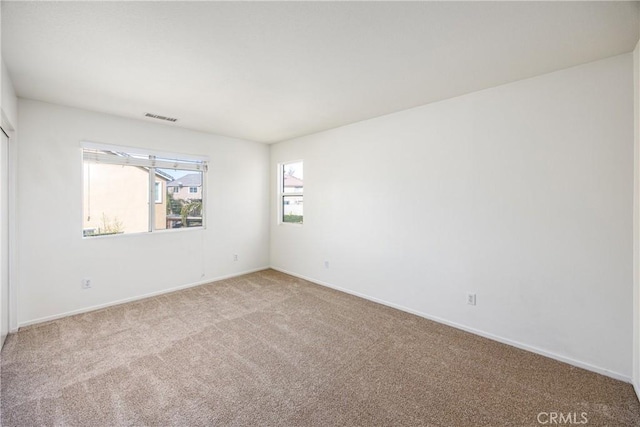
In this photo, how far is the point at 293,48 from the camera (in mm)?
2033

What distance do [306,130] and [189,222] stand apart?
7.72 feet

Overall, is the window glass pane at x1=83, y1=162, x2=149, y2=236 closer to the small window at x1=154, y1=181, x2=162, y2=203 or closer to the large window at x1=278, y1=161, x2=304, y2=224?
the small window at x1=154, y1=181, x2=162, y2=203

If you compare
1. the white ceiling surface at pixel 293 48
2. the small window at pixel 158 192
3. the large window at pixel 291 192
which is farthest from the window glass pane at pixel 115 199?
the large window at pixel 291 192

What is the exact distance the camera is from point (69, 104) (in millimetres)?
3180

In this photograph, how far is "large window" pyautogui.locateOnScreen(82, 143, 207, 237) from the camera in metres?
3.50

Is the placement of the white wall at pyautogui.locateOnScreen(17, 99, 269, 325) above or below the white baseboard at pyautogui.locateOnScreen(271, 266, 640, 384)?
above

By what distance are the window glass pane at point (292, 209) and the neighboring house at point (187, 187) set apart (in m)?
1.52


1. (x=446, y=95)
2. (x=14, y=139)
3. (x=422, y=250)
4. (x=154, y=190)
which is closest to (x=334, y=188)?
(x=422, y=250)

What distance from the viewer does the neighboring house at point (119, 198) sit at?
3.49 metres

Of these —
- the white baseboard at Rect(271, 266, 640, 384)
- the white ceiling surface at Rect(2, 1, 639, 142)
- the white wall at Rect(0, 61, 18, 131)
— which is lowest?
the white baseboard at Rect(271, 266, 640, 384)

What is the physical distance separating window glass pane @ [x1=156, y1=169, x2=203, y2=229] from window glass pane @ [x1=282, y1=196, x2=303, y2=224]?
58.9 inches

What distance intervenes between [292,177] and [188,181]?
1750 mm

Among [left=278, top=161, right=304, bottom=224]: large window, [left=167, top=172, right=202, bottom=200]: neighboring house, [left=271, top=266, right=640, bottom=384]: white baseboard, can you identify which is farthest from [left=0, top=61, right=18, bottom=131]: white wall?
[left=271, top=266, right=640, bottom=384]: white baseboard

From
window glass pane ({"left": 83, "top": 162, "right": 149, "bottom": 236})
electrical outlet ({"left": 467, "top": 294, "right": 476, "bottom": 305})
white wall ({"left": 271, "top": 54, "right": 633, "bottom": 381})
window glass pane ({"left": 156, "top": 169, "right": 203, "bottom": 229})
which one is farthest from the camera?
window glass pane ({"left": 156, "top": 169, "right": 203, "bottom": 229})
